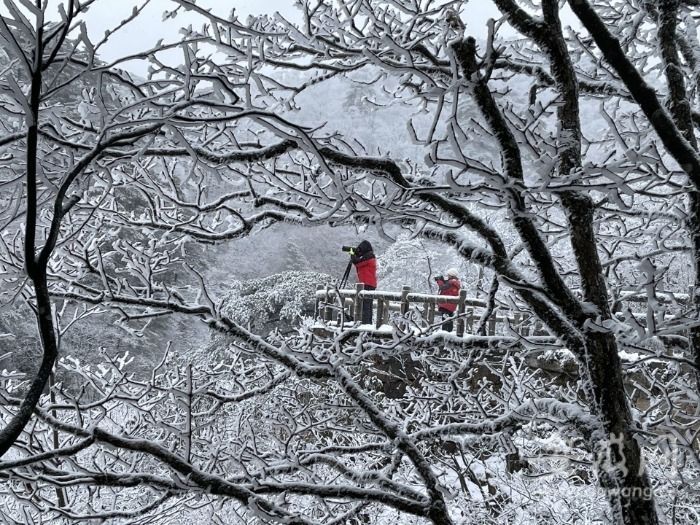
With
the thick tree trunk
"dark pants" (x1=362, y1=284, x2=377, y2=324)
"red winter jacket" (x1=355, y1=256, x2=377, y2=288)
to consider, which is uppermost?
"red winter jacket" (x1=355, y1=256, x2=377, y2=288)

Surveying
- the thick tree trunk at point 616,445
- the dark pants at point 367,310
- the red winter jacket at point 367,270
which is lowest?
the thick tree trunk at point 616,445

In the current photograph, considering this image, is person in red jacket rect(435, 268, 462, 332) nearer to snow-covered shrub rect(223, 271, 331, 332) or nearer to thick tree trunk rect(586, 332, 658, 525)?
snow-covered shrub rect(223, 271, 331, 332)

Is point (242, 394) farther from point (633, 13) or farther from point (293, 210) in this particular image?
point (633, 13)

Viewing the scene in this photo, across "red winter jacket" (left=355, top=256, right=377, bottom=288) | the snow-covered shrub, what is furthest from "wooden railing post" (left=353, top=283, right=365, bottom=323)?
the snow-covered shrub

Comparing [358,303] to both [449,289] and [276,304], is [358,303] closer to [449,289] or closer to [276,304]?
[449,289]

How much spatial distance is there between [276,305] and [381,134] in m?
15.3

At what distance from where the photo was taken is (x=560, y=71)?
1.92m

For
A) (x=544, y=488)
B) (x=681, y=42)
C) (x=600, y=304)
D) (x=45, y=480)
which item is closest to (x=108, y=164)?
(x=45, y=480)

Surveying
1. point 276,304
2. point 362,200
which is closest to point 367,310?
point 276,304

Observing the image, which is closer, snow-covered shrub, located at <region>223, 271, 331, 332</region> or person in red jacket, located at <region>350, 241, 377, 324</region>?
person in red jacket, located at <region>350, 241, 377, 324</region>

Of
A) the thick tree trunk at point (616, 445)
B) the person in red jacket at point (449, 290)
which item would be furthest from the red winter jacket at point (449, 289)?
the thick tree trunk at point (616, 445)

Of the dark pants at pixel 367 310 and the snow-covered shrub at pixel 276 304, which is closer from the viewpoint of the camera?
the dark pants at pixel 367 310

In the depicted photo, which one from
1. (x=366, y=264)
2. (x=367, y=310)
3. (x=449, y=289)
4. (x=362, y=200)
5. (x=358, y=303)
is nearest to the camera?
(x=362, y=200)

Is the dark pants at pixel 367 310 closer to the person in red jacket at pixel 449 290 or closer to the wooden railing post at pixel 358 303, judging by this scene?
the wooden railing post at pixel 358 303
